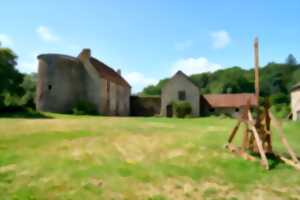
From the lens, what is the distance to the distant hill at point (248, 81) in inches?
3287

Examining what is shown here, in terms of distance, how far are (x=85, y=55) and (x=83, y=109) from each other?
658 cm

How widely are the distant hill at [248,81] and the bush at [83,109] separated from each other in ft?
137

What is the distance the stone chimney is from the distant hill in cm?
3996

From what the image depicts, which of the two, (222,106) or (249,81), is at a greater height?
(249,81)

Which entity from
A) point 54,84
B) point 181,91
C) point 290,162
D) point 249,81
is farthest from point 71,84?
point 249,81

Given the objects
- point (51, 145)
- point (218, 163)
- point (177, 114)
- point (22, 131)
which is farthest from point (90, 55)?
point (218, 163)

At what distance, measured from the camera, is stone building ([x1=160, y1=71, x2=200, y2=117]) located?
44125 mm

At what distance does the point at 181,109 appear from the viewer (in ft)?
137

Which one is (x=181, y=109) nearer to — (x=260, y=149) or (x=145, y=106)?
(x=145, y=106)

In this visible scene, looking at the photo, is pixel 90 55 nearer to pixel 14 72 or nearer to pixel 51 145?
pixel 14 72

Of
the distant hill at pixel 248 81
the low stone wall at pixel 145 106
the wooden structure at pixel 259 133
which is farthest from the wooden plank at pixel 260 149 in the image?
the distant hill at pixel 248 81

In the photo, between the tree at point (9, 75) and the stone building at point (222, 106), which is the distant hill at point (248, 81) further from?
the tree at point (9, 75)

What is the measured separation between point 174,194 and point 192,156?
3.41 metres

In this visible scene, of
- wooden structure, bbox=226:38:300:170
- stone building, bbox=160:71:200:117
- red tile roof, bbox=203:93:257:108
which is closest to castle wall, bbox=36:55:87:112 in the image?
stone building, bbox=160:71:200:117
